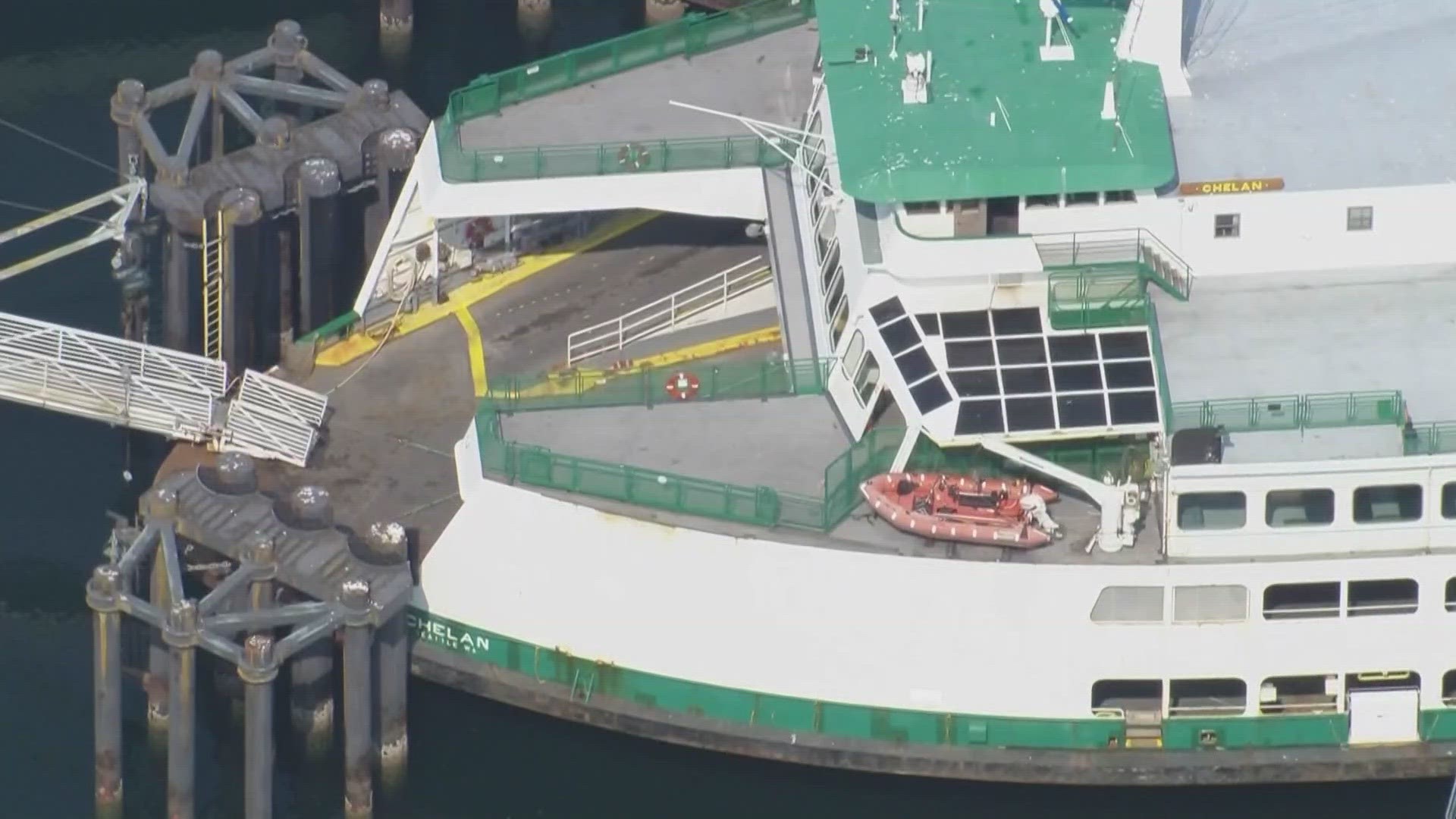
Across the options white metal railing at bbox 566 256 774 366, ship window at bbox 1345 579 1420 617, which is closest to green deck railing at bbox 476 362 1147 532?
ship window at bbox 1345 579 1420 617

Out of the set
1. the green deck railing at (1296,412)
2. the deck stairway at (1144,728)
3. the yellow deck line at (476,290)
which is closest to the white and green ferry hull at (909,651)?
the deck stairway at (1144,728)

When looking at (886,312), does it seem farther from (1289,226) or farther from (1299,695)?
(1299,695)

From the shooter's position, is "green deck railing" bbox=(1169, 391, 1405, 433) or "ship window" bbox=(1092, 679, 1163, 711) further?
"ship window" bbox=(1092, 679, 1163, 711)

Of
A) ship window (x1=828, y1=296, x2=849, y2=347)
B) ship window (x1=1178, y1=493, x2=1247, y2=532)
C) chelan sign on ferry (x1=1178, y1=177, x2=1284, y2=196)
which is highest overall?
chelan sign on ferry (x1=1178, y1=177, x2=1284, y2=196)

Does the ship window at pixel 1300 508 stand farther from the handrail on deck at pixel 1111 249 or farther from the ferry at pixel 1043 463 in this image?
the handrail on deck at pixel 1111 249

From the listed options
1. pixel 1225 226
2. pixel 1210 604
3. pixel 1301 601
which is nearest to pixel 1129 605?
pixel 1210 604

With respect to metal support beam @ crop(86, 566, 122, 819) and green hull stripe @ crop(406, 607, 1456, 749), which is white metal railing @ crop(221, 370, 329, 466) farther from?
green hull stripe @ crop(406, 607, 1456, 749)
